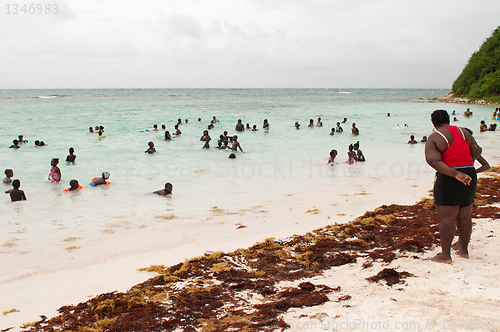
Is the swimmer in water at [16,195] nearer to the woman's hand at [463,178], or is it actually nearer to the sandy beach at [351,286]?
the sandy beach at [351,286]

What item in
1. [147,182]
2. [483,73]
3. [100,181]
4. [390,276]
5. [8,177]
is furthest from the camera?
[483,73]

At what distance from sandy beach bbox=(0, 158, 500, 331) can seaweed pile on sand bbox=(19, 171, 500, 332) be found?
0.08 m

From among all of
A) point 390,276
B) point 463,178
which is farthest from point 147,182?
point 463,178

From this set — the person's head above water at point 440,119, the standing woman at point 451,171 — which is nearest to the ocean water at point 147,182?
the standing woman at point 451,171

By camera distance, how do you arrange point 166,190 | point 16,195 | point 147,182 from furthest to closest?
point 147,182 < point 166,190 < point 16,195

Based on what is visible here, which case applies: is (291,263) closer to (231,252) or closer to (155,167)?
(231,252)

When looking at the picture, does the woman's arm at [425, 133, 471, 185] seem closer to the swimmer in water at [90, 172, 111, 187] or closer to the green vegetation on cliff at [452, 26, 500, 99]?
the swimmer in water at [90, 172, 111, 187]

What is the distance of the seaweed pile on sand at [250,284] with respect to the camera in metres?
3.54

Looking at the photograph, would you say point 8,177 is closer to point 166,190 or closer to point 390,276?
point 166,190

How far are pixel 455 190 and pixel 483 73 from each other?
Result: 61.5 meters

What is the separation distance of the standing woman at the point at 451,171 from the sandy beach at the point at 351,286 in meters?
0.53

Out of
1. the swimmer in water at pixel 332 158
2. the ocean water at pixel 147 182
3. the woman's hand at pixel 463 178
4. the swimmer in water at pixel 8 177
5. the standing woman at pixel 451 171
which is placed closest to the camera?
the woman's hand at pixel 463 178

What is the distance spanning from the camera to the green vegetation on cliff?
1899 inches

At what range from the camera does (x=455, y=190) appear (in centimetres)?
396
